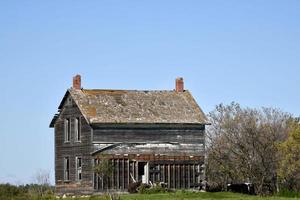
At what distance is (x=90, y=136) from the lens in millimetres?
62281

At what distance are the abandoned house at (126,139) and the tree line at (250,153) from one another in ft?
4.40

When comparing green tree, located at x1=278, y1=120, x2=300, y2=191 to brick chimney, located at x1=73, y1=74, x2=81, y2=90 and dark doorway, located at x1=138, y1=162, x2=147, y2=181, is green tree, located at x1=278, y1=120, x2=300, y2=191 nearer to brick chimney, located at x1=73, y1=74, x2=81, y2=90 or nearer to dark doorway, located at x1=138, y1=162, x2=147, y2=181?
dark doorway, located at x1=138, y1=162, x2=147, y2=181

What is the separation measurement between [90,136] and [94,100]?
10.2ft

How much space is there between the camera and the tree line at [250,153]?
197 feet

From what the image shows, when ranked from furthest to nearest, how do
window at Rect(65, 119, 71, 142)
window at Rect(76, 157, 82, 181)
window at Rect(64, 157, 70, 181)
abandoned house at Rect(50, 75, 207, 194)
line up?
1. window at Rect(64, 157, 70, 181)
2. window at Rect(65, 119, 71, 142)
3. window at Rect(76, 157, 82, 181)
4. abandoned house at Rect(50, 75, 207, 194)

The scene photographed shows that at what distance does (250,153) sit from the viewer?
62969mm

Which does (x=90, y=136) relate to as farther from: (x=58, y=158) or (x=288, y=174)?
(x=288, y=174)

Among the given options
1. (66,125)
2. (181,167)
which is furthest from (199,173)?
(66,125)

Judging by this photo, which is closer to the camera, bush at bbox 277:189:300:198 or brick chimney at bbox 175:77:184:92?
bush at bbox 277:189:300:198

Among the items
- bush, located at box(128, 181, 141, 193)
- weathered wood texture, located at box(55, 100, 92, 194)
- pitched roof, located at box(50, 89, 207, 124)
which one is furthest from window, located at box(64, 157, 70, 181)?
bush, located at box(128, 181, 141, 193)

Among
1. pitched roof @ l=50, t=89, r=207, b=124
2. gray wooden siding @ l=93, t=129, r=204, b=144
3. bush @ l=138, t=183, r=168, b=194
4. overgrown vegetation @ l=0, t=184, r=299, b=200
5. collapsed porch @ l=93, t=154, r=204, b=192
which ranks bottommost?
overgrown vegetation @ l=0, t=184, r=299, b=200

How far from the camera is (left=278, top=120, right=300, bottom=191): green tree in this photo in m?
56.0

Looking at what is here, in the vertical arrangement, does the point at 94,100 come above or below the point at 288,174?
above

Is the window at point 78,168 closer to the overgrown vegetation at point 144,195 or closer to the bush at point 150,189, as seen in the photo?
the overgrown vegetation at point 144,195
